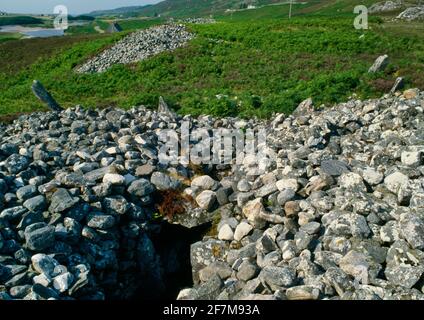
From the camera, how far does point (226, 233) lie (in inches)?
364

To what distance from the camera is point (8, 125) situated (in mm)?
17500

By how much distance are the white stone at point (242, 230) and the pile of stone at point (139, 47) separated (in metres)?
29.4

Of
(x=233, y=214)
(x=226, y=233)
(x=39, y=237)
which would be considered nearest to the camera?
(x=39, y=237)

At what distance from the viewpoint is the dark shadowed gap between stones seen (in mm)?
9234

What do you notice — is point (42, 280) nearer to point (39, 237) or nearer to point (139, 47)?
point (39, 237)

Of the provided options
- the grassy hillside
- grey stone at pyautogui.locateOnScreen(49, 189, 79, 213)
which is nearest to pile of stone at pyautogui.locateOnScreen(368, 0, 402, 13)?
the grassy hillside

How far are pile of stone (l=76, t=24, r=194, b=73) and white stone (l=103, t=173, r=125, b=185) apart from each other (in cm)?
2740

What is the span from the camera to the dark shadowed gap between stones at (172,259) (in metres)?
9.23

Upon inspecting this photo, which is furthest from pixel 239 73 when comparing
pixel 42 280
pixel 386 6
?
pixel 386 6

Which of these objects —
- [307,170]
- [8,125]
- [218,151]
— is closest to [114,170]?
[218,151]

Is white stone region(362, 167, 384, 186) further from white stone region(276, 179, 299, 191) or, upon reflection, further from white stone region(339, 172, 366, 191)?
white stone region(276, 179, 299, 191)

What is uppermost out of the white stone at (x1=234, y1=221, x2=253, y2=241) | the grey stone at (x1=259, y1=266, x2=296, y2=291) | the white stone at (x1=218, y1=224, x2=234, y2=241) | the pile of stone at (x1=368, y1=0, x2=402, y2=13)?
the pile of stone at (x1=368, y1=0, x2=402, y2=13)

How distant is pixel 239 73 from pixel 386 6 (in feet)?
220

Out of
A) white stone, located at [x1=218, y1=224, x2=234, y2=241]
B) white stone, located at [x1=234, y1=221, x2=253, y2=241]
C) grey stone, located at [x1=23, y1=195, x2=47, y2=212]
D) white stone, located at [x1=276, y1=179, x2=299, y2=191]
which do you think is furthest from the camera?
white stone, located at [x1=276, y1=179, x2=299, y2=191]
